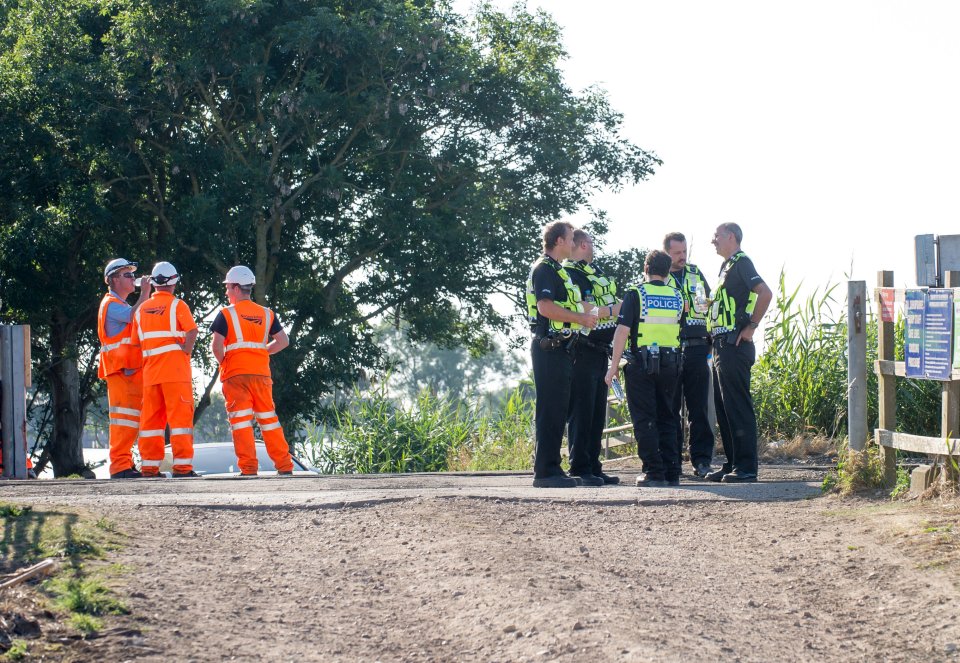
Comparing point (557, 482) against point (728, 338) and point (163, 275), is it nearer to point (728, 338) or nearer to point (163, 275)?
point (728, 338)

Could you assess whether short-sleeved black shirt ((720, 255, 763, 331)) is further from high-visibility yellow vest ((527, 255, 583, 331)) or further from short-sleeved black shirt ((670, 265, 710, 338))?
high-visibility yellow vest ((527, 255, 583, 331))

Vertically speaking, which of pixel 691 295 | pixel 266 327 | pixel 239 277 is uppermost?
pixel 239 277

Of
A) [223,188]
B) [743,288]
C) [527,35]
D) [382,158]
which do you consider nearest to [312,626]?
[743,288]

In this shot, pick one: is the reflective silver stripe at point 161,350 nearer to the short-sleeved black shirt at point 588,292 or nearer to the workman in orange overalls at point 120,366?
the workman in orange overalls at point 120,366

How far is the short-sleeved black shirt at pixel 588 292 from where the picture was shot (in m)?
9.27

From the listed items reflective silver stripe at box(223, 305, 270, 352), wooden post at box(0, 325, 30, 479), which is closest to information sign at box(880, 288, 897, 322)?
reflective silver stripe at box(223, 305, 270, 352)

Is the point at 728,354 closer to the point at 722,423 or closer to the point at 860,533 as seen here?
the point at 722,423

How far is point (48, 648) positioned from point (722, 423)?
20.8 ft

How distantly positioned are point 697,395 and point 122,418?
506cm

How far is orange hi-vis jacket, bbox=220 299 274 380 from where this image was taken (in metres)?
11.3

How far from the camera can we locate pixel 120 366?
1165 cm

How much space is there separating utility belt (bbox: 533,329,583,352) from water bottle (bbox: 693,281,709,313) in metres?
1.26

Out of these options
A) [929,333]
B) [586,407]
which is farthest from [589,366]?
[929,333]

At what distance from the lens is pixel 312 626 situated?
16.6 feet
